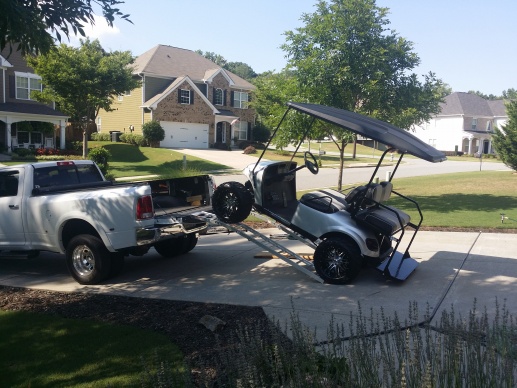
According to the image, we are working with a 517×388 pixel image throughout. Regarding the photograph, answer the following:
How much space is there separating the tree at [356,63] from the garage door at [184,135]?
100 ft

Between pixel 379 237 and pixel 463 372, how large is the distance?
4.66 m

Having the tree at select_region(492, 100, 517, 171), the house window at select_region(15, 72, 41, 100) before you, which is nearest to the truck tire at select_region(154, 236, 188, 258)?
the tree at select_region(492, 100, 517, 171)

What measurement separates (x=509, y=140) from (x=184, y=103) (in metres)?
26.3

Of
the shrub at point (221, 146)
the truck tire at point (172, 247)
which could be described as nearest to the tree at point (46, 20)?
the truck tire at point (172, 247)

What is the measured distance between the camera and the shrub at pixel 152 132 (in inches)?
1692

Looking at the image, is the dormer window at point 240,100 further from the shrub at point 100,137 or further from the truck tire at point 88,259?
the truck tire at point 88,259

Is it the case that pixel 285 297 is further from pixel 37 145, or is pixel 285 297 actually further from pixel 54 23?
pixel 37 145

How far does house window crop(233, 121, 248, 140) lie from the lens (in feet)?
174

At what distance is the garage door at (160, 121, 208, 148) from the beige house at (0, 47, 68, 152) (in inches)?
381

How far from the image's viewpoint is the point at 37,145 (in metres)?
37.8

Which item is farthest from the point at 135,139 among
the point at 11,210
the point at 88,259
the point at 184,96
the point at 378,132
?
the point at 378,132

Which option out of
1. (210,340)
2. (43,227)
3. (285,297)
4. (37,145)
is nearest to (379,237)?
(285,297)

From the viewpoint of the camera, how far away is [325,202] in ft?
27.4

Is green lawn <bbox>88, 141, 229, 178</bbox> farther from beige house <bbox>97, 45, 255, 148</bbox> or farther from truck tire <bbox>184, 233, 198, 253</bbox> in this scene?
truck tire <bbox>184, 233, 198, 253</bbox>
